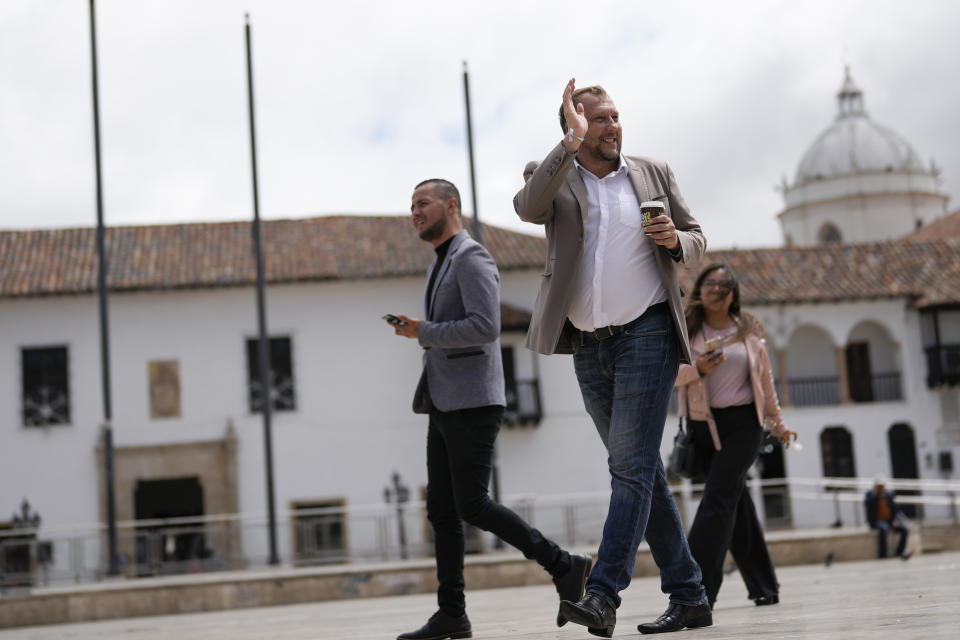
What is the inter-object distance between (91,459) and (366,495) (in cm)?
655

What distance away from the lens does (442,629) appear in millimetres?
5070

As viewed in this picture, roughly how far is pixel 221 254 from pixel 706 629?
28049 millimetres

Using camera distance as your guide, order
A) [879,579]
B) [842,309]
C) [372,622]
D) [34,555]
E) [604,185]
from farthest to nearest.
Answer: [842,309] < [34,555] < [879,579] < [372,622] < [604,185]

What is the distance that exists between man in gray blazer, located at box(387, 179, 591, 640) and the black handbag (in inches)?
38.7

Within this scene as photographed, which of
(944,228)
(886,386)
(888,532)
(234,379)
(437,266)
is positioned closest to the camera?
(437,266)

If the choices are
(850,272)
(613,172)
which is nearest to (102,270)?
(613,172)

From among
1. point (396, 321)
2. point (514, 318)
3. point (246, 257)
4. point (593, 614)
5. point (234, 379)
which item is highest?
point (246, 257)

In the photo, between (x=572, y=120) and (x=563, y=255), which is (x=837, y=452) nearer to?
(x=563, y=255)

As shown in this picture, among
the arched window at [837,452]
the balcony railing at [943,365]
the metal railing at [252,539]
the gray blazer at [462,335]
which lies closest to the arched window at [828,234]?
the balcony railing at [943,365]

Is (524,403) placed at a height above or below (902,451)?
above

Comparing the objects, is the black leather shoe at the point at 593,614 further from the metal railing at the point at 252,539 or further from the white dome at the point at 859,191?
the white dome at the point at 859,191

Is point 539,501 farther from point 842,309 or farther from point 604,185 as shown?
point 842,309

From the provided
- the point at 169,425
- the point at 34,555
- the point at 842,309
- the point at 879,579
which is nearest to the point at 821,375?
the point at 842,309

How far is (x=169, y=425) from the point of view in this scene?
3038 centimetres
